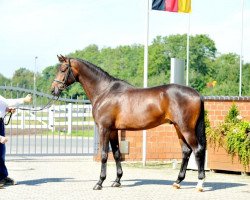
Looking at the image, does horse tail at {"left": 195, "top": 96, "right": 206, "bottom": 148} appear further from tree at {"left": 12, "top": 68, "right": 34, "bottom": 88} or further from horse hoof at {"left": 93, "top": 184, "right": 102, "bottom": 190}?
tree at {"left": 12, "top": 68, "right": 34, "bottom": 88}

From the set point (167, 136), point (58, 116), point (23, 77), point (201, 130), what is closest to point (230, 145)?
point (201, 130)

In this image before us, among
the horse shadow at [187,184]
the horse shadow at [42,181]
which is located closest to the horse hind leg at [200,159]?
the horse shadow at [187,184]

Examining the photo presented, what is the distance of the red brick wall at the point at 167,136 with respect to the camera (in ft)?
52.7

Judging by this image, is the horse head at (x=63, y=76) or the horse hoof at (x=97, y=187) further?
the horse head at (x=63, y=76)

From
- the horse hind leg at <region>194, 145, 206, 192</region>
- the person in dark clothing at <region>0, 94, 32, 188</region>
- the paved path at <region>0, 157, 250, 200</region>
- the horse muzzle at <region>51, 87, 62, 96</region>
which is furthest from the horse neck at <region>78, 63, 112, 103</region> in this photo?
the horse hind leg at <region>194, 145, 206, 192</region>

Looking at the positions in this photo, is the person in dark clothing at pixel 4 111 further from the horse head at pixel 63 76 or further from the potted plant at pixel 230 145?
the potted plant at pixel 230 145

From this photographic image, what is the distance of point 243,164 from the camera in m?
13.4

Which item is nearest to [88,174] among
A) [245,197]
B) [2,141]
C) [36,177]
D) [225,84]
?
[36,177]

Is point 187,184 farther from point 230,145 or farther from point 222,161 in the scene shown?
point 222,161

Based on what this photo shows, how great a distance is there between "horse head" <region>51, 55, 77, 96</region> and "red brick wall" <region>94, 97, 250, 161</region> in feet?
15.1

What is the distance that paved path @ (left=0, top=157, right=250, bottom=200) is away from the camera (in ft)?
33.5

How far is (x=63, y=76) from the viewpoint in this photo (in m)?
11.6

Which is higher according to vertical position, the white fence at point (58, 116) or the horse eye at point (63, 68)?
the horse eye at point (63, 68)

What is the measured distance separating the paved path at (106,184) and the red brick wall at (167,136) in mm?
945
